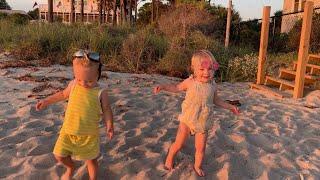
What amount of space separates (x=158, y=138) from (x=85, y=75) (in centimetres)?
177

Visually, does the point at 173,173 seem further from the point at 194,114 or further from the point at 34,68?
the point at 34,68

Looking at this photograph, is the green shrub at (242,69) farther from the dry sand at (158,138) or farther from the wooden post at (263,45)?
the dry sand at (158,138)

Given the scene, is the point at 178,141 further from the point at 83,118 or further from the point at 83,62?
the point at 83,62

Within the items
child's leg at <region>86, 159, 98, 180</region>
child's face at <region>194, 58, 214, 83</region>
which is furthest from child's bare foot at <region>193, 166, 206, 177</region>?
child's leg at <region>86, 159, 98, 180</region>

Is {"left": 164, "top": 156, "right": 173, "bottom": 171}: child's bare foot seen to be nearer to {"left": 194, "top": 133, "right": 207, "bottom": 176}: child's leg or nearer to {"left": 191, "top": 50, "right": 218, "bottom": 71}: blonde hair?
{"left": 194, "top": 133, "right": 207, "bottom": 176}: child's leg

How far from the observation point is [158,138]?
5.21 m

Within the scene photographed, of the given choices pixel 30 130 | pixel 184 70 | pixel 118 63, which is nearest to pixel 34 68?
pixel 118 63

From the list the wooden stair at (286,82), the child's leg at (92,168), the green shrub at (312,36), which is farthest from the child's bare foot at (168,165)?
the green shrub at (312,36)

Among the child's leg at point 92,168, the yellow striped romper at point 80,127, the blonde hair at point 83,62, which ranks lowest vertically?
the child's leg at point 92,168

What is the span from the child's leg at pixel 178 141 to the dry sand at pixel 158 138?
A: 3.4 inches

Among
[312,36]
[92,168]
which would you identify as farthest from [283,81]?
[312,36]

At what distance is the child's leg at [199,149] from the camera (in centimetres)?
416

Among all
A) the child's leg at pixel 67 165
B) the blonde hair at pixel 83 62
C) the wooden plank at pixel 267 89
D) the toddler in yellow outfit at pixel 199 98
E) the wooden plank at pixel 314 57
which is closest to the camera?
the blonde hair at pixel 83 62

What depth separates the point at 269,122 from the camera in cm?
632
